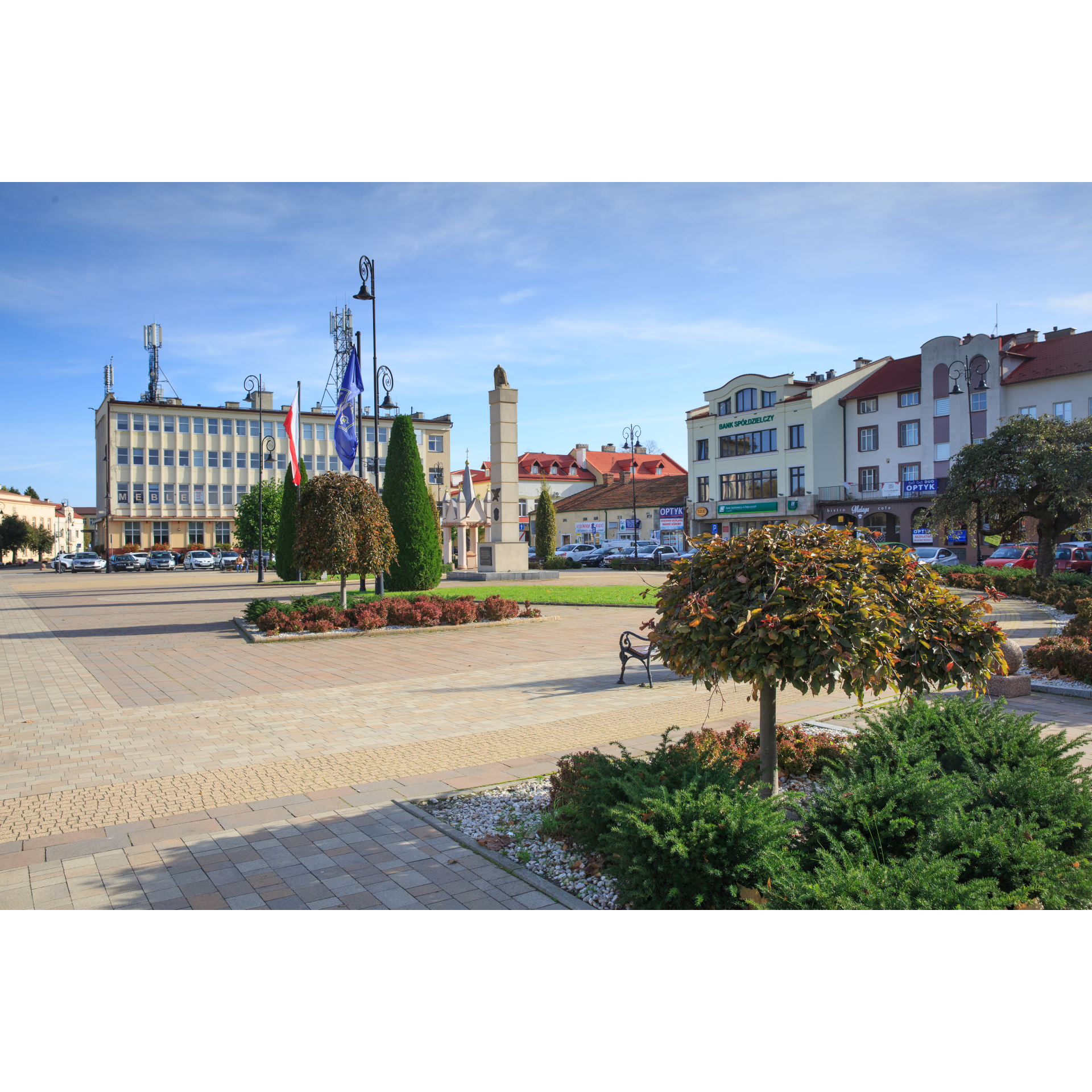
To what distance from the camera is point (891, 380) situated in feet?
166

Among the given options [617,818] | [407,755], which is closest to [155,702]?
[407,755]

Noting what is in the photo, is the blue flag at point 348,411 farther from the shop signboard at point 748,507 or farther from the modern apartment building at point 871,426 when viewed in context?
the shop signboard at point 748,507

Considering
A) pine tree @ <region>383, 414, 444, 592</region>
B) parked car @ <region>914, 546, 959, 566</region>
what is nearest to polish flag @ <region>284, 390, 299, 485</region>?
pine tree @ <region>383, 414, 444, 592</region>

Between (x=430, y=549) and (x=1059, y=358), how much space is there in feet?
124

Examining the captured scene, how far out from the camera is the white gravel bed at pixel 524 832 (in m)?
4.50

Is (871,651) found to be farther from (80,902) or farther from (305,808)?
(80,902)

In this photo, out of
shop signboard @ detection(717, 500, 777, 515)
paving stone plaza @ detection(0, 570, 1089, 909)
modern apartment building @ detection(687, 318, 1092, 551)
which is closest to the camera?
paving stone plaza @ detection(0, 570, 1089, 909)

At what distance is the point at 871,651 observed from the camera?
441 centimetres

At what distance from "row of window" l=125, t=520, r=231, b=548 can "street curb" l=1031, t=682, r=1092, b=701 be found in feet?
244

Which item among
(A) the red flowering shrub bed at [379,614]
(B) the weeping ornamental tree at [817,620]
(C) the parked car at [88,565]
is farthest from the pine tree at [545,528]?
(B) the weeping ornamental tree at [817,620]

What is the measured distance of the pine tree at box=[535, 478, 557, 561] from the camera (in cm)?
→ 5109

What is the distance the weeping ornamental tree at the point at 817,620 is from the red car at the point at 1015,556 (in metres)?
27.6

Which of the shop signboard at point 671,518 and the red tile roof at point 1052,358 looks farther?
the shop signboard at point 671,518

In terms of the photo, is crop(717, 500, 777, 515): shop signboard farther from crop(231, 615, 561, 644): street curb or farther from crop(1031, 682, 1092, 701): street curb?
crop(1031, 682, 1092, 701): street curb
